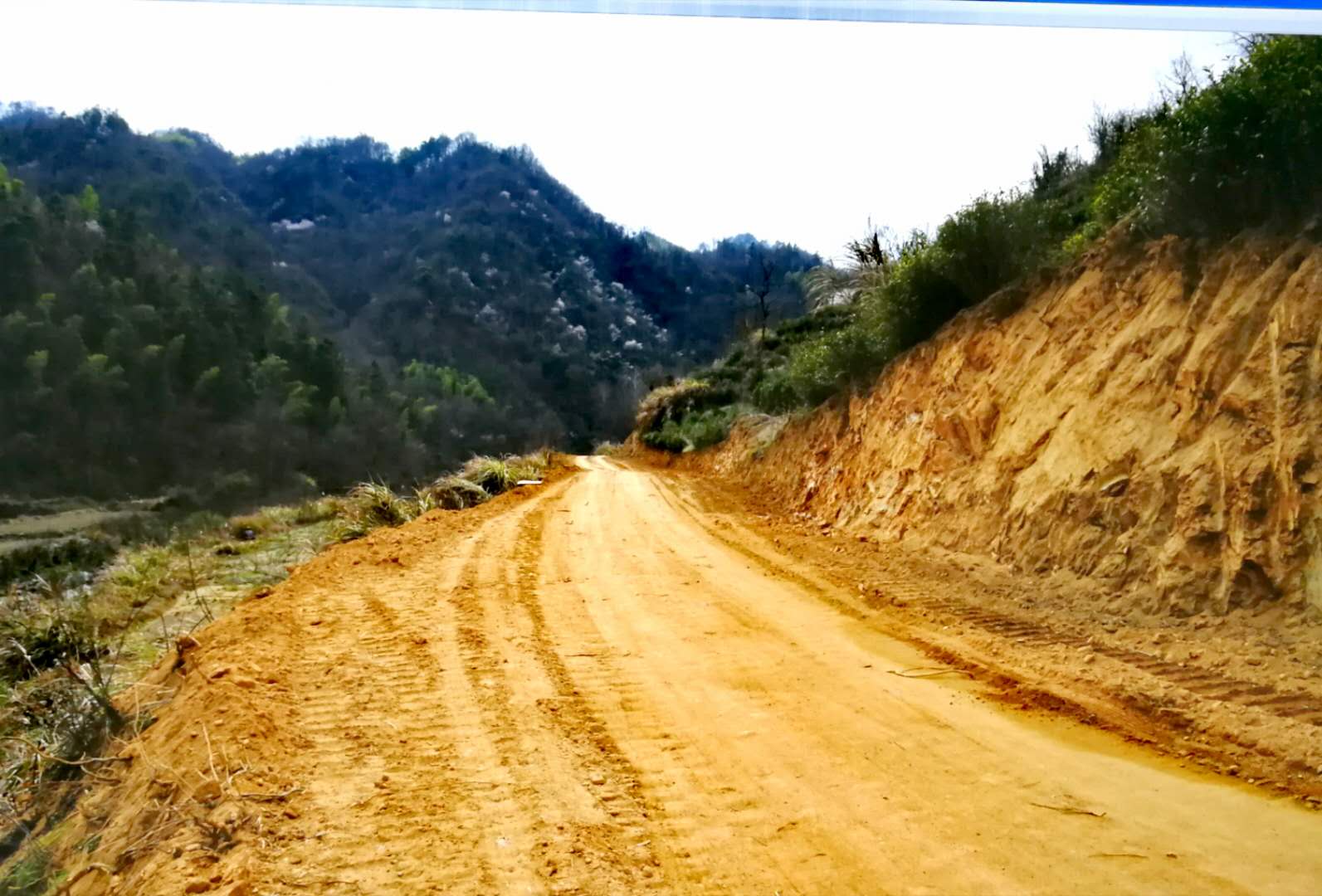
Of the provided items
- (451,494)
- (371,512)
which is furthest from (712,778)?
(451,494)

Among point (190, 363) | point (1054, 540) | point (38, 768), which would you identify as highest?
point (190, 363)

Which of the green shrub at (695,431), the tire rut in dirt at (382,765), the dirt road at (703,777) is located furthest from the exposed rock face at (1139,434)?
the green shrub at (695,431)

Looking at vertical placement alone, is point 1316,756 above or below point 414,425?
below

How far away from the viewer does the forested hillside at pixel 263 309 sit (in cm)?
689

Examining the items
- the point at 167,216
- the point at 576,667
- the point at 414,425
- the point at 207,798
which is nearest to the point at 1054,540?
the point at 576,667

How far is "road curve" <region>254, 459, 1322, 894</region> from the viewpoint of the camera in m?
3.04

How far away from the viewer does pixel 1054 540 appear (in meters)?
7.21

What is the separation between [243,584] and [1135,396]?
31.5 feet

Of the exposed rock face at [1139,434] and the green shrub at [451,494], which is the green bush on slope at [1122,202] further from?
the green shrub at [451,494]

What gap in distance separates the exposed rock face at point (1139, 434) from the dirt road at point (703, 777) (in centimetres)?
204

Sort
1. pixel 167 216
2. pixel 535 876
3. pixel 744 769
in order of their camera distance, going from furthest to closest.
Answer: pixel 167 216 < pixel 744 769 < pixel 535 876

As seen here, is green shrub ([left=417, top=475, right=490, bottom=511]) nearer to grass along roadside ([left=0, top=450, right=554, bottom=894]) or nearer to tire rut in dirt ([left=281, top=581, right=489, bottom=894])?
grass along roadside ([left=0, top=450, right=554, bottom=894])

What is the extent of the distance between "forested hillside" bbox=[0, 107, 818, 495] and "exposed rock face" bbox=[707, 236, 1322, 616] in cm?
856

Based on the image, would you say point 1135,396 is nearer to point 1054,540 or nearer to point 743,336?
point 1054,540
